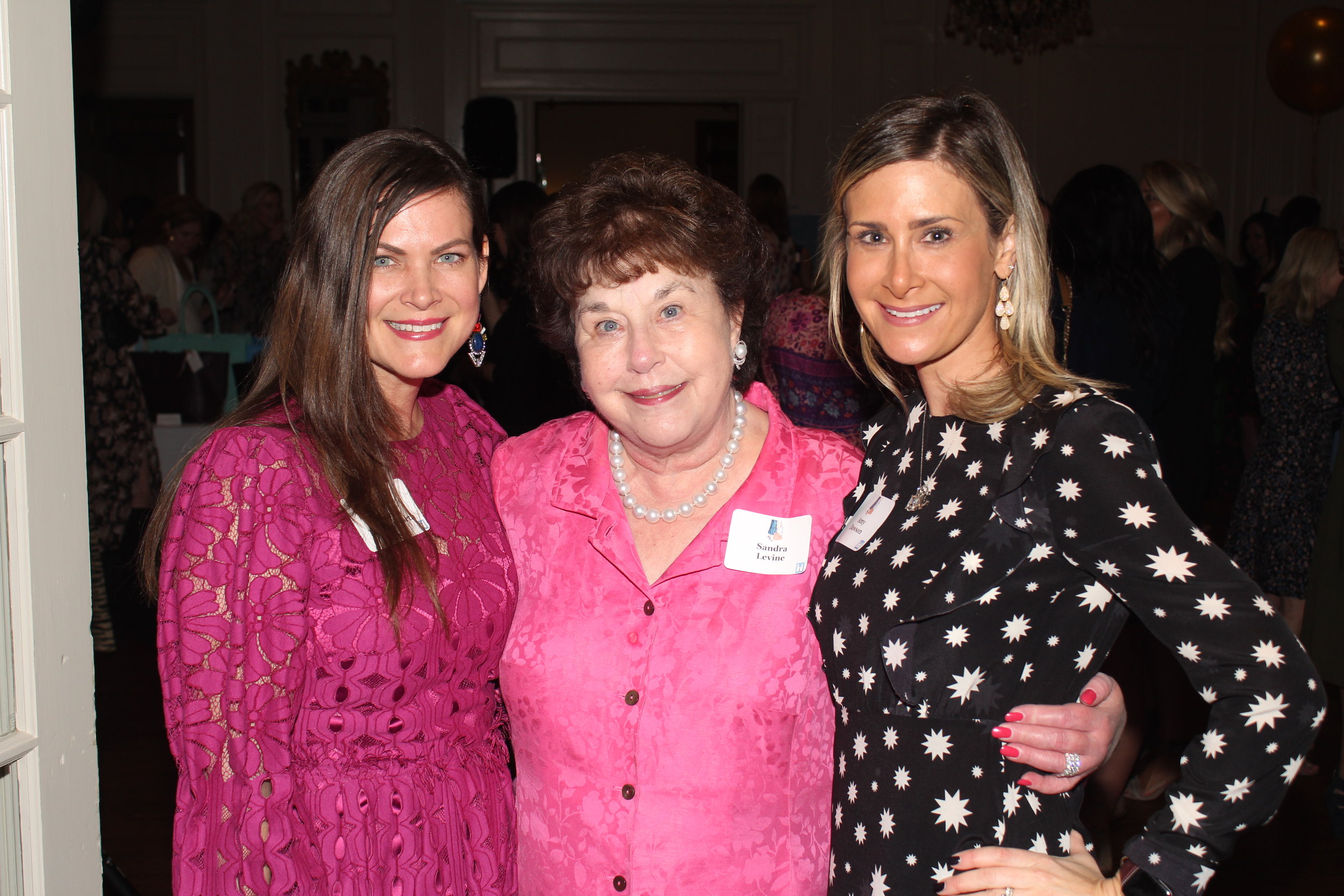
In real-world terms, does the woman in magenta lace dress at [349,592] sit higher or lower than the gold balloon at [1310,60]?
lower

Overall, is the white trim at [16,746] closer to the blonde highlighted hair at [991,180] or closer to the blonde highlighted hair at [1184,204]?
the blonde highlighted hair at [991,180]

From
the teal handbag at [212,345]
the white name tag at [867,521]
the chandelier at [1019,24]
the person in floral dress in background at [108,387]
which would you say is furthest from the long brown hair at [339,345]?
the chandelier at [1019,24]

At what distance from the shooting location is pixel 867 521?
1638 mm

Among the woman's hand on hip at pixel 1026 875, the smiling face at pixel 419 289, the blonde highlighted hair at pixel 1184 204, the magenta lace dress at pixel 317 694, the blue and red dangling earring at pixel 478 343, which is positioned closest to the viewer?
the woman's hand on hip at pixel 1026 875

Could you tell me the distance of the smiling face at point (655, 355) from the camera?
171cm

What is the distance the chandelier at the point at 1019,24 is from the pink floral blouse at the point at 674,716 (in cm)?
793

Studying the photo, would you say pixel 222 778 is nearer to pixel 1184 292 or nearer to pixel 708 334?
pixel 708 334

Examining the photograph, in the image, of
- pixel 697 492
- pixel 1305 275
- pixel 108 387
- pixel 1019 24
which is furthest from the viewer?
pixel 1019 24

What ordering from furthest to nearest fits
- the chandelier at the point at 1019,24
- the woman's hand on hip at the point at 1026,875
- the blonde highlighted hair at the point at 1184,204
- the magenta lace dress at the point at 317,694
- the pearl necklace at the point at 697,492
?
the chandelier at the point at 1019,24
the blonde highlighted hair at the point at 1184,204
the pearl necklace at the point at 697,492
the magenta lace dress at the point at 317,694
the woman's hand on hip at the point at 1026,875

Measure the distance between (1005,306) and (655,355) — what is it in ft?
1.75

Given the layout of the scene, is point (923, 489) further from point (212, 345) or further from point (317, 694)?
point (212, 345)

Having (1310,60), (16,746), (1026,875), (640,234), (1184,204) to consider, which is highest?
(1310,60)

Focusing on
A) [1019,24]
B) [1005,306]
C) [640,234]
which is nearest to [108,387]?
[640,234]

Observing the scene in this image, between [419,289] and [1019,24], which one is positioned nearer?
[419,289]
